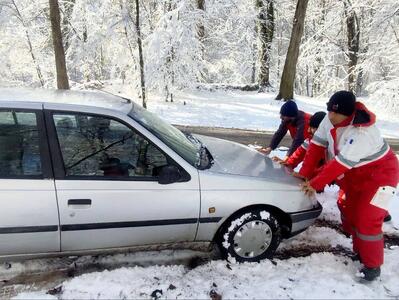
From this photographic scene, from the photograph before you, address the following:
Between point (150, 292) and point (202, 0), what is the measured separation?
16.8m

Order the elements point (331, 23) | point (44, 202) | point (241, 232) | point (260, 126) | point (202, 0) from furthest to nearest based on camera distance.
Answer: point (331, 23)
point (202, 0)
point (260, 126)
point (241, 232)
point (44, 202)

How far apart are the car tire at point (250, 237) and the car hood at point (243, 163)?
14.9 inches

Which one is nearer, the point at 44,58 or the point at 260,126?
the point at 260,126

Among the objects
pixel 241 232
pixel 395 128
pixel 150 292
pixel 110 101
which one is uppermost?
pixel 110 101

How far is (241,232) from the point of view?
3602 millimetres

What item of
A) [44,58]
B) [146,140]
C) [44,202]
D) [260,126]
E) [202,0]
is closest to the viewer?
[44,202]

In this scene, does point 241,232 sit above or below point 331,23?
below

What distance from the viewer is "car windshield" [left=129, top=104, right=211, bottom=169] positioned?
11.3ft

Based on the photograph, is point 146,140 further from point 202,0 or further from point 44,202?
point 202,0

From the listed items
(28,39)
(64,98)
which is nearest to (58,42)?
(28,39)

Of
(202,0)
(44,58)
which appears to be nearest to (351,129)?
(202,0)

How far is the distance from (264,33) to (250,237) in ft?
63.5

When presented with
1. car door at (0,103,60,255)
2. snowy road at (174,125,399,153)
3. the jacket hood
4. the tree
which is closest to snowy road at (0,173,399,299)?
car door at (0,103,60,255)

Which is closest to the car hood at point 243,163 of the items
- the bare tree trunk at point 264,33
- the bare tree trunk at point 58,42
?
the bare tree trunk at point 58,42
